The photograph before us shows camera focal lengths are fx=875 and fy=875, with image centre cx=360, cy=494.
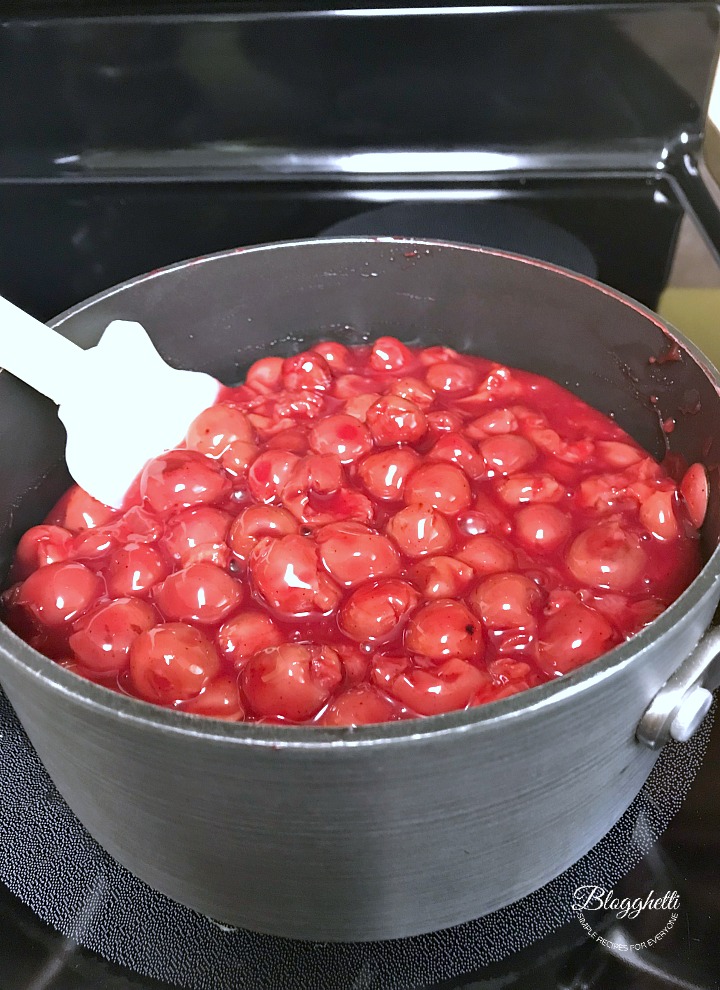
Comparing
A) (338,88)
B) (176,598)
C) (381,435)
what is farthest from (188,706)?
(338,88)

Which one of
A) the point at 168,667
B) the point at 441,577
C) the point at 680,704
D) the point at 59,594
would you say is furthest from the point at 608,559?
the point at 59,594

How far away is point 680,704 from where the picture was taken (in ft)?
2.38

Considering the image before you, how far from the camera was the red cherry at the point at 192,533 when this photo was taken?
1047 mm

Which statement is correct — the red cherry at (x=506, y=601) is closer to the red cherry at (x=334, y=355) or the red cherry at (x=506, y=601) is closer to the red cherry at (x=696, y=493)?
the red cherry at (x=696, y=493)

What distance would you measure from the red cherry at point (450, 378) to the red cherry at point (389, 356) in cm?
5

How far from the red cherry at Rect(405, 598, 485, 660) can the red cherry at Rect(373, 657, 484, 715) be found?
24 millimetres

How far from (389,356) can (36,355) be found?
0.51 m

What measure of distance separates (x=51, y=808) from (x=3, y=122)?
4.00 ft

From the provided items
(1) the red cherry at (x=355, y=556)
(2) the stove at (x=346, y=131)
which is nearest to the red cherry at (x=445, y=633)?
(1) the red cherry at (x=355, y=556)

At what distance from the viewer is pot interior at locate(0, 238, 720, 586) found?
3.72 feet

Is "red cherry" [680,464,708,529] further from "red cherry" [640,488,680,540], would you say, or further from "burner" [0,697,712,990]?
"burner" [0,697,712,990]

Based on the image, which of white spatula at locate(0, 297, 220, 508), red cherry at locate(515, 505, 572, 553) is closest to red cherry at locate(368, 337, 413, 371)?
white spatula at locate(0, 297, 220, 508)

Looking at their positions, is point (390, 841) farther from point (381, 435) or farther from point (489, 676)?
point (381, 435)

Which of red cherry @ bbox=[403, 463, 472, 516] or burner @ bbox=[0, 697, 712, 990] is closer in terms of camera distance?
burner @ bbox=[0, 697, 712, 990]
